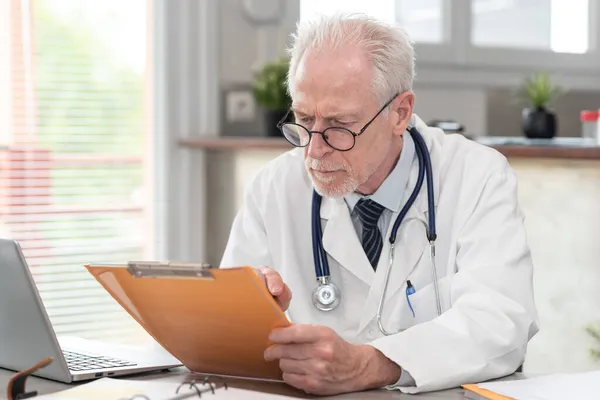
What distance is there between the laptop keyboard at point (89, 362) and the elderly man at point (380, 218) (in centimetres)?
28

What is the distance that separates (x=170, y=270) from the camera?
133 cm

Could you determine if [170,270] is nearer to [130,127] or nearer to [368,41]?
[368,41]

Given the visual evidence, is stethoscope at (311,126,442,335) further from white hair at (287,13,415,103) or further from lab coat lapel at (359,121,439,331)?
white hair at (287,13,415,103)

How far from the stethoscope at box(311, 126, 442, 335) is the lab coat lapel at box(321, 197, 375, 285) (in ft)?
0.07

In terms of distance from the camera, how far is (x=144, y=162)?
3463 millimetres

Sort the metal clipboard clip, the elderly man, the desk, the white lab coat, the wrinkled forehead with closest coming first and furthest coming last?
the metal clipboard clip
the desk
the white lab coat
the elderly man
the wrinkled forehead

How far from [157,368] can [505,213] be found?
69 cm

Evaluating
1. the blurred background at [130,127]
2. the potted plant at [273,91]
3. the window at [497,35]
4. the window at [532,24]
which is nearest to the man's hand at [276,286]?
the blurred background at [130,127]

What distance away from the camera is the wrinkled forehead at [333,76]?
1758 mm

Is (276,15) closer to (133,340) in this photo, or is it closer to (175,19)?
(175,19)

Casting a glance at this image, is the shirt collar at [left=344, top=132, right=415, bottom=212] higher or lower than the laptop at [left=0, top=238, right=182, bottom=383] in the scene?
higher

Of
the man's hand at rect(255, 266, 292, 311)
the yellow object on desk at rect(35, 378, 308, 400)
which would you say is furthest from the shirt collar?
the yellow object on desk at rect(35, 378, 308, 400)

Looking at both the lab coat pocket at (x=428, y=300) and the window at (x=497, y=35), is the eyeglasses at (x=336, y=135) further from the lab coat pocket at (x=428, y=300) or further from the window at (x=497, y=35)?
the window at (x=497, y=35)

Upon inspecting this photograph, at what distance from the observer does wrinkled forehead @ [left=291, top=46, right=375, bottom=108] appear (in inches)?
69.2
